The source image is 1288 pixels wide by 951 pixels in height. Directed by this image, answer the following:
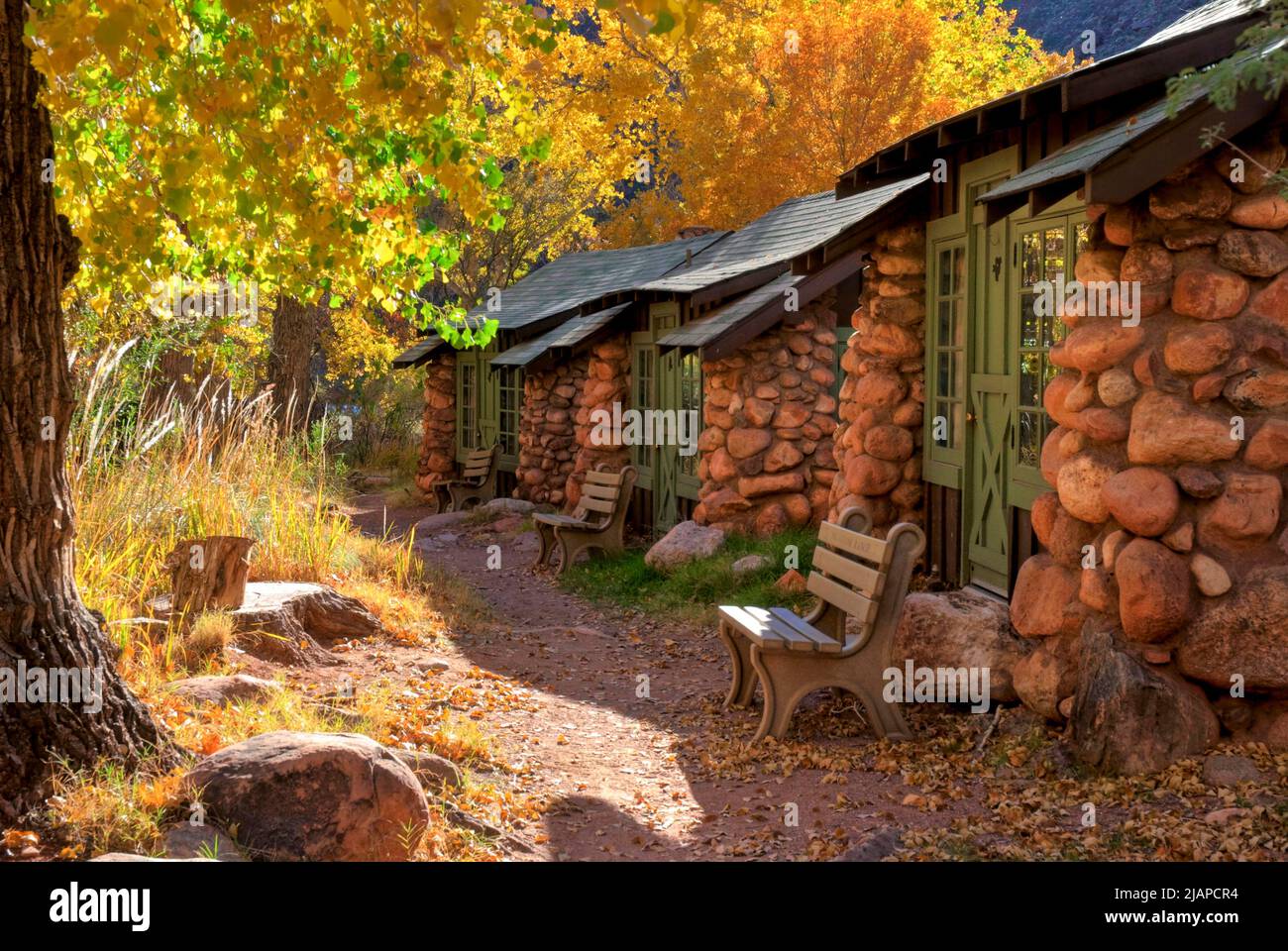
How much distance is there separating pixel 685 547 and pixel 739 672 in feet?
14.1

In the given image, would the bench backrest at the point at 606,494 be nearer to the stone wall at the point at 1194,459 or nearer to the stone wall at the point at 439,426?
the stone wall at the point at 439,426

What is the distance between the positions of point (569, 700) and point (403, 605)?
6.32 feet

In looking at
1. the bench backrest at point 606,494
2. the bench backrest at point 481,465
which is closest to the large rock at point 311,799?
the bench backrest at point 606,494

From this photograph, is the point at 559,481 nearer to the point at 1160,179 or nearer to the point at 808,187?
the point at 808,187

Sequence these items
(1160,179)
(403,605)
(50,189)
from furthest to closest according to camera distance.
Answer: (403,605) → (1160,179) → (50,189)

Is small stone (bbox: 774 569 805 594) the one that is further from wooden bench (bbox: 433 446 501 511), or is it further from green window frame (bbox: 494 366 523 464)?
wooden bench (bbox: 433 446 501 511)

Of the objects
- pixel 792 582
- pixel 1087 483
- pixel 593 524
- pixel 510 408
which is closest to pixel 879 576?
pixel 1087 483

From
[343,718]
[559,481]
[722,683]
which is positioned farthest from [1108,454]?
[559,481]

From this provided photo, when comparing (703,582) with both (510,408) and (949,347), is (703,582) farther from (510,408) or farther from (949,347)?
(510,408)

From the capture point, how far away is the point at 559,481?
54.0ft

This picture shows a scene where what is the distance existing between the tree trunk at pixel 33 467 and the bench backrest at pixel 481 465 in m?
13.9

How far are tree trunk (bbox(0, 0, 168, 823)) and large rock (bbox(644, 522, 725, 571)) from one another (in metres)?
7.27

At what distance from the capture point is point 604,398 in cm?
1538
